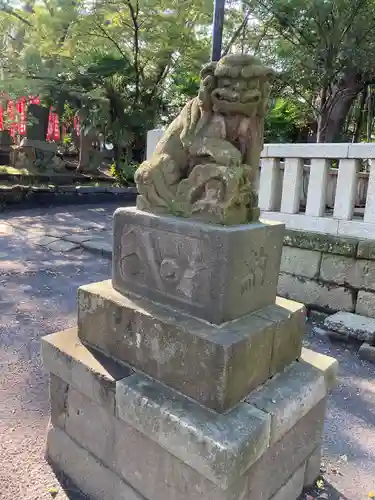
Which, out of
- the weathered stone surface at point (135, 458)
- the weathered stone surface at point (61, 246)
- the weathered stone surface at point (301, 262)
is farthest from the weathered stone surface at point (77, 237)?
the weathered stone surface at point (135, 458)

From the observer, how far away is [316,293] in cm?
412

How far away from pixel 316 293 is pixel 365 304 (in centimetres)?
48

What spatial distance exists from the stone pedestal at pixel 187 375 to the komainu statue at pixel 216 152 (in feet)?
0.31

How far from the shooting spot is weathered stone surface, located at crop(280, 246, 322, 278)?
13.4 ft

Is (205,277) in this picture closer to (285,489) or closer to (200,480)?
(200,480)

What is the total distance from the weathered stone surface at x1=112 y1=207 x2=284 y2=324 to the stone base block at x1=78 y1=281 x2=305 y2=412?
7cm

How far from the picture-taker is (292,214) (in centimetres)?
417

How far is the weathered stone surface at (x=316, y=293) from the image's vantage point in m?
3.95

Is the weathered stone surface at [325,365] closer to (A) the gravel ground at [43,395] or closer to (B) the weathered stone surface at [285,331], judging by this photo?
(B) the weathered stone surface at [285,331]

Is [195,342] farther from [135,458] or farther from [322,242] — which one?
[322,242]

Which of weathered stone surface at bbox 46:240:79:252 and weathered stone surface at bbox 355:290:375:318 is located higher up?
weathered stone surface at bbox 355:290:375:318

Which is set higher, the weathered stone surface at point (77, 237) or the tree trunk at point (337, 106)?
the tree trunk at point (337, 106)

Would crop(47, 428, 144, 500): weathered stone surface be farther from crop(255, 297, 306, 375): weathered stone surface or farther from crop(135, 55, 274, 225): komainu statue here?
crop(135, 55, 274, 225): komainu statue

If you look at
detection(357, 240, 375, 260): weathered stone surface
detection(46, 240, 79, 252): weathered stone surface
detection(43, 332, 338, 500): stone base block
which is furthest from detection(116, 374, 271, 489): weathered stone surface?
detection(46, 240, 79, 252): weathered stone surface
